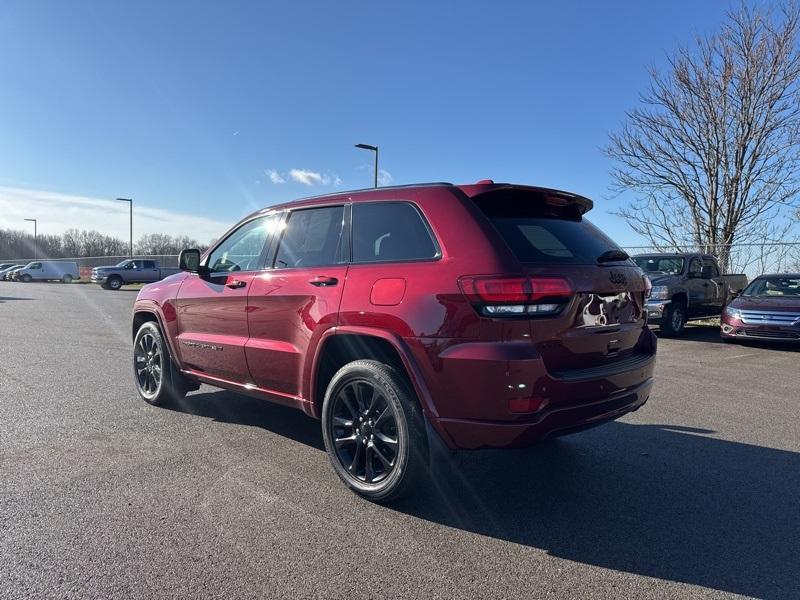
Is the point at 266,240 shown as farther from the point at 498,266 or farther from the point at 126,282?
the point at 126,282

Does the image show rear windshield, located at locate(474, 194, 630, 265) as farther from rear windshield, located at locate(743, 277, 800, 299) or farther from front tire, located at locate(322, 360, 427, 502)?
rear windshield, located at locate(743, 277, 800, 299)

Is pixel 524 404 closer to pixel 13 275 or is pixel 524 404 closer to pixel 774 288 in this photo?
pixel 774 288

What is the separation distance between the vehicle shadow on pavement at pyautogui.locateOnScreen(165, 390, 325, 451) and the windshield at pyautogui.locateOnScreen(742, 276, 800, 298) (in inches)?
388

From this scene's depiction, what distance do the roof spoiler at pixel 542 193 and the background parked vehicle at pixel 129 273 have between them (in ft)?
107

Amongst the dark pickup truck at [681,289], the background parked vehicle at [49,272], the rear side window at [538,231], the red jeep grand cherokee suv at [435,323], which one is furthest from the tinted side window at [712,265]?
the background parked vehicle at [49,272]

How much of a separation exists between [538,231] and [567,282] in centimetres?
44

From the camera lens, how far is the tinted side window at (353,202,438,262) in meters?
3.26

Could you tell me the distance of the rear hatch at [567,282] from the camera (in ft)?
9.41

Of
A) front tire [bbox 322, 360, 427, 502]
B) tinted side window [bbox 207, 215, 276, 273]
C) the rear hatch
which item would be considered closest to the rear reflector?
the rear hatch

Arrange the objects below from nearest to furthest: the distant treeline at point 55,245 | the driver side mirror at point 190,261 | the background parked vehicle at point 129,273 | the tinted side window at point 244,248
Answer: the tinted side window at point 244,248, the driver side mirror at point 190,261, the background parked vehicle at point 129,273, the distant treeline at point 55,245

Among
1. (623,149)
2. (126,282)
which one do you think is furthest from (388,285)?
(126,282)

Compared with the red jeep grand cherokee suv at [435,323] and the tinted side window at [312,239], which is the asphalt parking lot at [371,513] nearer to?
the red jeep grand cherokee suv at [435,323]

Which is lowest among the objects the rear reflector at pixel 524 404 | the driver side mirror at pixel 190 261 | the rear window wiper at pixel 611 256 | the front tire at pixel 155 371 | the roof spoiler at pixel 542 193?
the front tire at pixel 155 371

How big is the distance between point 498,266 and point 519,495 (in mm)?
1520
